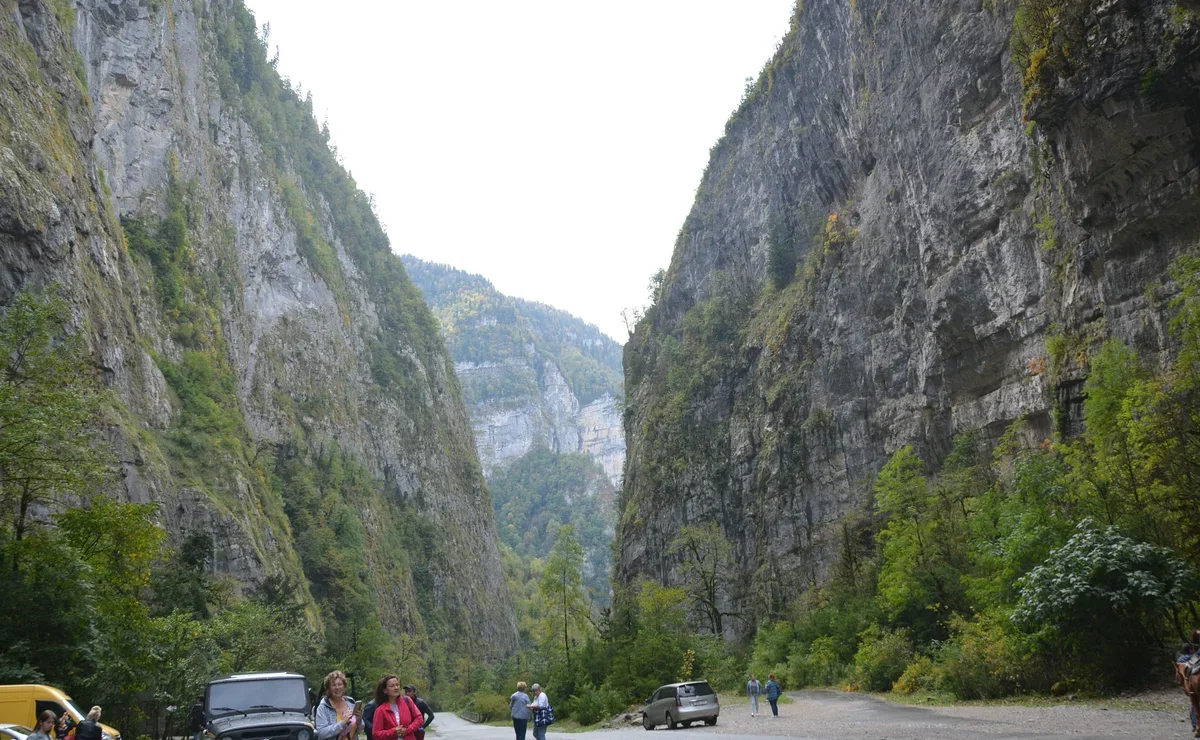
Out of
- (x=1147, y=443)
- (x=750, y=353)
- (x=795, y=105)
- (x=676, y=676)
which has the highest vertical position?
(x=795, y=105)

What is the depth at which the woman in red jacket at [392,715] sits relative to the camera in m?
8.33

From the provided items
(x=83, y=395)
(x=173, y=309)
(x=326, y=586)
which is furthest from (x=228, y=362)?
(x=83, y=395)

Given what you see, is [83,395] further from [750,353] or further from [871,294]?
[750,353]

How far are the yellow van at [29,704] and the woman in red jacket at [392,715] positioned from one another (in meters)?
9.55

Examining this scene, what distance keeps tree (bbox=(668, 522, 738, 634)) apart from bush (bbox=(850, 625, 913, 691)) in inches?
612

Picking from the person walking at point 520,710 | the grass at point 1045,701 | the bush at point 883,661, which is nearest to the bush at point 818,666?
the bush at point 883,661

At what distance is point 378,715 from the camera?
842 cm

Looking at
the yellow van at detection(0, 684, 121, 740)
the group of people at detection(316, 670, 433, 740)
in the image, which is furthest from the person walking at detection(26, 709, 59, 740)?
→ the group of people at detection(316, 670, 433, 740)

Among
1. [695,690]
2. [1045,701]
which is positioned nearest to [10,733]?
[695,690]

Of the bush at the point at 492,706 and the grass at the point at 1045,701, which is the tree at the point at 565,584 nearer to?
the bush at the point at 492,706

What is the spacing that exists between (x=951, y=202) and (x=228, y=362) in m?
49.4

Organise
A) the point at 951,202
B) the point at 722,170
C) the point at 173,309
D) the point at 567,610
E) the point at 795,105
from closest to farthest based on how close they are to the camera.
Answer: the point at 951,202 < the point at 567,610 < the point at 173,309 < the point at 795,105 < the point at 722,170

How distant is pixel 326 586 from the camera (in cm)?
6988

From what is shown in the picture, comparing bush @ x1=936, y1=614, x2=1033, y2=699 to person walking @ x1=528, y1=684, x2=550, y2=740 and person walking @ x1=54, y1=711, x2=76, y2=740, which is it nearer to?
person walking @ x1=528, y1=684, x2=550, y2=740
